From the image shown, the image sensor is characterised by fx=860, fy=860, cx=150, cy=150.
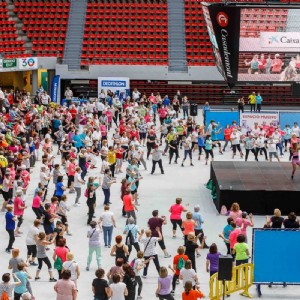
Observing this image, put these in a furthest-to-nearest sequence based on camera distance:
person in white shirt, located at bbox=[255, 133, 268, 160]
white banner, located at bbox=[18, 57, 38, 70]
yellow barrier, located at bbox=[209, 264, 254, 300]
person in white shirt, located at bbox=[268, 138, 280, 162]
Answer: white banner, located at bbox=[18, 57, 38, 70] < person in white shirt, located at bbox=[255, 133, 268, 160] < person in white shirt, located at bbox=[268, 138, 280, 162] < yellow barrier, located at bbox=[209, 264, 254, 300]

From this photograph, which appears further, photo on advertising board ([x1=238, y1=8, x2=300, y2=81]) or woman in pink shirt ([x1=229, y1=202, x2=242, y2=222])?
photo on advertising board ([x1=238, y1=8, x2=300, y2=81])

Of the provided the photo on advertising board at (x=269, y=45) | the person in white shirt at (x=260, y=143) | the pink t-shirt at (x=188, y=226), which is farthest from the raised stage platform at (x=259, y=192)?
the person in white shirt at (x=260, y=143)

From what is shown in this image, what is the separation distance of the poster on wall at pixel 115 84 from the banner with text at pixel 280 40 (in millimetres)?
17898

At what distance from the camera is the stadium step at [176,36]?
4506 cm

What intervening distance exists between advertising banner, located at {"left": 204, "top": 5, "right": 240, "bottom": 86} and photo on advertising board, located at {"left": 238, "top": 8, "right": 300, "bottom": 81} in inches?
8.8

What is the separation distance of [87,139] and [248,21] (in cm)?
871

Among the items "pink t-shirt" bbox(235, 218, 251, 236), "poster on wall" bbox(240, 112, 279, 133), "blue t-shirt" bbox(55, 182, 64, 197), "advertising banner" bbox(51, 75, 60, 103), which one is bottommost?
"pink t-shirt" bbox(235, 218, 251, 236)

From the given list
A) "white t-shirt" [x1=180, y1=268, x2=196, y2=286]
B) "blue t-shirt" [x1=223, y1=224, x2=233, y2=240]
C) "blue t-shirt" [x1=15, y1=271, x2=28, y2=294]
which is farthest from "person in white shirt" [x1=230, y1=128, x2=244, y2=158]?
"blue t-shirt" [x1=15, y1=271, x2=28, y2=294]

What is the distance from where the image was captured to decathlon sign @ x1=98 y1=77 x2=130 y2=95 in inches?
1647

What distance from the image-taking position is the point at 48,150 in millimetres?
27500

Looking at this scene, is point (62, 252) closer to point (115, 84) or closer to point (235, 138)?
point (235, 138)

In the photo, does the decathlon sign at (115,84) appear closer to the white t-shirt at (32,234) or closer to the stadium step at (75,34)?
the stadium step at (75,34)

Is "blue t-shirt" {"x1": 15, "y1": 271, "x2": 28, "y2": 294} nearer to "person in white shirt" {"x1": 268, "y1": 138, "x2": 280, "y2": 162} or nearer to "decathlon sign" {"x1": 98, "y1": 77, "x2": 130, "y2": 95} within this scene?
"person in white shirt" {"x1": 268, "y1": 138, "x2": 280, "y2": 162}

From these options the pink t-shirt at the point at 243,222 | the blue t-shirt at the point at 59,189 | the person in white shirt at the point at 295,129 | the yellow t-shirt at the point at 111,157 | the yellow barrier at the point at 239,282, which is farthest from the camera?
the person in white shirt at the point at 295,129
